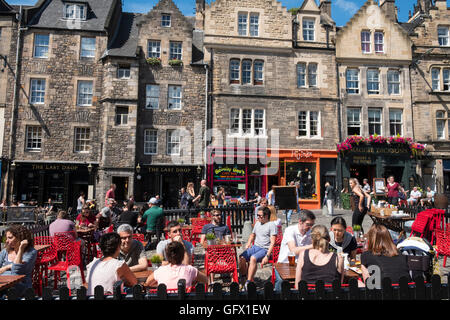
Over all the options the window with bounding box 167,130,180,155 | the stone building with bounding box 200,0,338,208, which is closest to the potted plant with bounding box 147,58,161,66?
the stone building with bounding box 200,0,338,208

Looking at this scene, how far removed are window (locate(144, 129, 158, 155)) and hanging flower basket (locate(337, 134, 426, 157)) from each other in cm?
1303

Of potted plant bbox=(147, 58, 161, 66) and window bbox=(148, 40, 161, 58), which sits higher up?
window bbox=(148, 40, 161, 58)


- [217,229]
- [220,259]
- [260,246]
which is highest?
[217,229]

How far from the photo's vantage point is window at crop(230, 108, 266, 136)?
21000 mm

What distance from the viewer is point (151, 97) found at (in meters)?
20.5

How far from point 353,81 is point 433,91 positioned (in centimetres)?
586

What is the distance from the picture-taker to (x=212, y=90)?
21.0 metres

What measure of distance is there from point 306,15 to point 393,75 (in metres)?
8.03

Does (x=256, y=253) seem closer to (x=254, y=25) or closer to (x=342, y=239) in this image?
(x=342, y=239)

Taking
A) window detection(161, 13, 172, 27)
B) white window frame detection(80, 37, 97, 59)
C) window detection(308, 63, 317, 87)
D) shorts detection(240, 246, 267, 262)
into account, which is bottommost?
shorts detection(240, 246, 267, 262)

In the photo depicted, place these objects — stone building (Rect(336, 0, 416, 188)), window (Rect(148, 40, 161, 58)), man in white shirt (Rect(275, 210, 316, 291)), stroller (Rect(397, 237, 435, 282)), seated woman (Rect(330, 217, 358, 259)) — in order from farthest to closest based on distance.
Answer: stone building (Rect(336, 0, 416, 188)) → window (Rect(148, 40, 161, 58)) → man in white shirt (Rect(275, 210, 316, 291)) → seated woman (Rect(330, 217, 358, 259)) → stroller (Rect(397, 237, 435, 282))

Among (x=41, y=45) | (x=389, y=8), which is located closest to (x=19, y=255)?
(x=41, y=45)

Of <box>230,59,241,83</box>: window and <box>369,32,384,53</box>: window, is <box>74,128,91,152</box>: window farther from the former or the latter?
<box>369,32,384,53</box>: window
